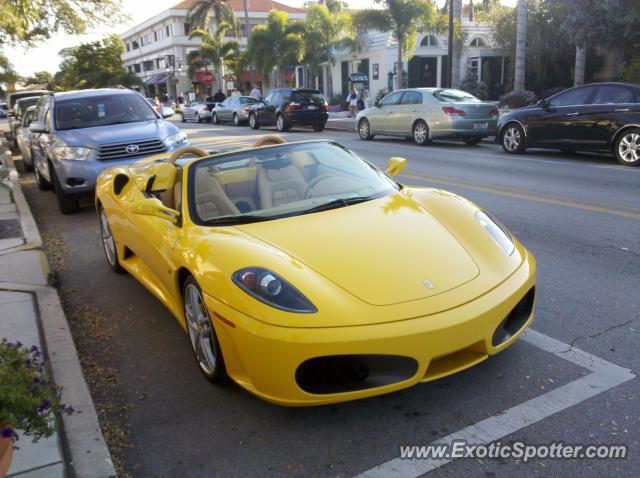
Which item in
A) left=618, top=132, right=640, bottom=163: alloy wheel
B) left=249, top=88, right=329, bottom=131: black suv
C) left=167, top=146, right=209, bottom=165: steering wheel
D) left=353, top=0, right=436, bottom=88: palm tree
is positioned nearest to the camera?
left=167, top=146, right=209, bottom=165: steering wheel

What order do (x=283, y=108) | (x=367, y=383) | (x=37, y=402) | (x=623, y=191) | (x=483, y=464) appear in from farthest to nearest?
(x=283, y=108) < (x=623, y=191) < (x=367, y=383) < (x=483, y=464) < (x=37, y=402)

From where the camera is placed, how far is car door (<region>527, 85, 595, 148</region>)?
11641mm

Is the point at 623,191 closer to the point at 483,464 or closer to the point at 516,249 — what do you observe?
the point at 516,249

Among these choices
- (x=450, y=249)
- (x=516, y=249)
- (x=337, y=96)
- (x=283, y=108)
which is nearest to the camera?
(x=450, y=249)

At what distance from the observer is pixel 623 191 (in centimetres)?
838

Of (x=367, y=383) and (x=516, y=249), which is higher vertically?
(x=516, y=249)

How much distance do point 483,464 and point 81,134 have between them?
7.96 m

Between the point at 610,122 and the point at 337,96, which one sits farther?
the point at 337,96

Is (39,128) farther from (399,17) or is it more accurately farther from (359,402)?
(399,17)

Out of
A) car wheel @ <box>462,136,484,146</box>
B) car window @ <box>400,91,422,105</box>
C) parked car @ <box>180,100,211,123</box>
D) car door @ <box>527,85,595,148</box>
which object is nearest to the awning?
parked car @ <box>180,100,211,123</box>

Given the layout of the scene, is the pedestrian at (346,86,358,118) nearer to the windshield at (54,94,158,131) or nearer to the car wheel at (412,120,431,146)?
the car wheel at (412,120,431,146)

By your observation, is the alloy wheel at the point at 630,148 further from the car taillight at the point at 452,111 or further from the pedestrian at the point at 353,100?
the pedestrian at the point at 353,100

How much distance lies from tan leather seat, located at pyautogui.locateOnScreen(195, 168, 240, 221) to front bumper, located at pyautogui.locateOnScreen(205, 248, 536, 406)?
1119 millimetres

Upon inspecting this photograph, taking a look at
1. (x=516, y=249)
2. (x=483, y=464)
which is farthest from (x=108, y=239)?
(x=483, y=464)
